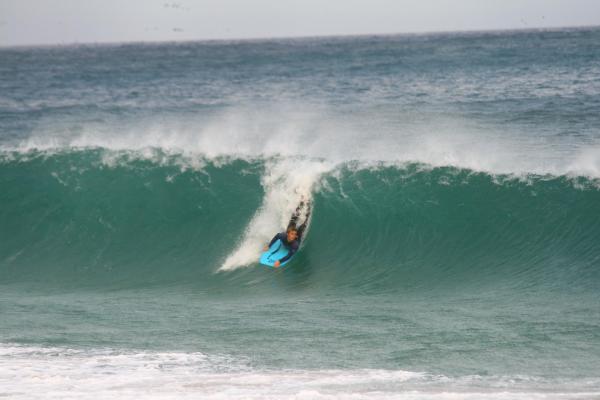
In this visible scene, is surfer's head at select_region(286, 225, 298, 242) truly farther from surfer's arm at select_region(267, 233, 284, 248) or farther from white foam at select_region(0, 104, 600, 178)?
white foam at select_region(0, 104, 600, 178)

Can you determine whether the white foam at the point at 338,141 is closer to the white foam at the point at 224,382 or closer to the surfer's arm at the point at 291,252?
the surfer's arm at the point at 291,252

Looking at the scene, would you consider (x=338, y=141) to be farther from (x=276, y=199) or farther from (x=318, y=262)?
(x=318, y=262)

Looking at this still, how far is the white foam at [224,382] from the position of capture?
752 cm

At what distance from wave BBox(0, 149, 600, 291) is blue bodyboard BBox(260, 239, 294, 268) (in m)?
0.21

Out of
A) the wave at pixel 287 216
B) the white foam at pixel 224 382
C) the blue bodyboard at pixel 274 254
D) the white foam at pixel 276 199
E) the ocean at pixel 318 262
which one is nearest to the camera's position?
the white foam at pixel 224 382

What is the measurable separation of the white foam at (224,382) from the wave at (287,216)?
157 inches

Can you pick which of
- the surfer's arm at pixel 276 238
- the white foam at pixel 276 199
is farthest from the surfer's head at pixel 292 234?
the white foam at pixel 276 199

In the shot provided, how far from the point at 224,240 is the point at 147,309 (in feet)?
12.3

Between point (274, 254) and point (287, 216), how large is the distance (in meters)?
1.60

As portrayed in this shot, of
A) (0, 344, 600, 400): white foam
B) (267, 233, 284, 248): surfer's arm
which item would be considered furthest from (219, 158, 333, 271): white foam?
(0, 344, 600, 400): white foam

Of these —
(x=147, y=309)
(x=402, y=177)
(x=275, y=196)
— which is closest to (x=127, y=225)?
(x=275, y=196)

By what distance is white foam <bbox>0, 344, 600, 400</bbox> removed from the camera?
24.7 ft

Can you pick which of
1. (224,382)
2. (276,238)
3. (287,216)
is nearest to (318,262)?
(276,238)

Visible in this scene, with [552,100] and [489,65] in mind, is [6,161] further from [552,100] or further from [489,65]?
[489,65]
